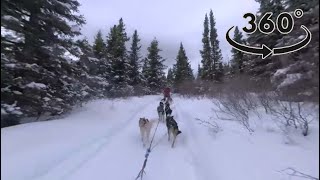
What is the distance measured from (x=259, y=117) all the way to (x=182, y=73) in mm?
45300

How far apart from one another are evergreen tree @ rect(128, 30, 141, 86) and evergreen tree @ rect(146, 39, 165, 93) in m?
3.52

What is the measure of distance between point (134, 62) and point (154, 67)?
6408mm

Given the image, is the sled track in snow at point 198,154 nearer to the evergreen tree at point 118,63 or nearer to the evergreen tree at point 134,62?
the evergreen tree at point 118,63

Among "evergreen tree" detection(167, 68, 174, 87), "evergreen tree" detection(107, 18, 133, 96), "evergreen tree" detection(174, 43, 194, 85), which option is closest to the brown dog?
"evergreen tree" detection(107, 18, 133, 96)

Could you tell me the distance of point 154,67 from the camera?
47844 mm

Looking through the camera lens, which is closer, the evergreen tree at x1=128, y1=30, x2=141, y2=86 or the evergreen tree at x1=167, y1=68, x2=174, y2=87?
the evergreen tree at x1=128, y1=30, x2=141, y2=86

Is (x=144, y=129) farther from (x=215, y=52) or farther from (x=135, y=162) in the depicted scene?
(x=215, y=52)

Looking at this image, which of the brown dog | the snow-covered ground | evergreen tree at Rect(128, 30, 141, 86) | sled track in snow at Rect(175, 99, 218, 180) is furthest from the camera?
evergreen tree at Rect(128, 30, 141, 86)

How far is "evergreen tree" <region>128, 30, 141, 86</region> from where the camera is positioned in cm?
4069

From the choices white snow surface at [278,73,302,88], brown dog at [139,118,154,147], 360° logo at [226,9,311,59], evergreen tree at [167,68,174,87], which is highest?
evergreen tree at [167,68,174,87]

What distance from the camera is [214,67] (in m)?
44.4

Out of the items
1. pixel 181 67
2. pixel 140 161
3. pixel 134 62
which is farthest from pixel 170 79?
pixel 140 161

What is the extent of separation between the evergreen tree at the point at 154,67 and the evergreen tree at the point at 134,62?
11.6ft

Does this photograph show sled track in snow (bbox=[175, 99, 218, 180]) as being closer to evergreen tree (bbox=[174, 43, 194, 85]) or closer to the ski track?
the ski track
